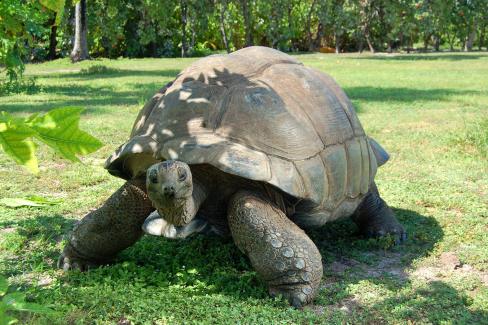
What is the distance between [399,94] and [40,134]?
9511 millimetres

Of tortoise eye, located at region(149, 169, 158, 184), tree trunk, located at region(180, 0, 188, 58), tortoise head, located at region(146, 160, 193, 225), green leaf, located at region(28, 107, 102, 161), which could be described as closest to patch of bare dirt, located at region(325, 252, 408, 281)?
tortoise head, located at region(146, 160, 193, 225)

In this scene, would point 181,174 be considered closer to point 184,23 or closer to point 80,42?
point 80,42

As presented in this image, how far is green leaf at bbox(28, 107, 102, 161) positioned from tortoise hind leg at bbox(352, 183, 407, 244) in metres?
2.60

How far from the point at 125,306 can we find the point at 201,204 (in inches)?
20.0

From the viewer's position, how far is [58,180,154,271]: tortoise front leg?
2.70 m

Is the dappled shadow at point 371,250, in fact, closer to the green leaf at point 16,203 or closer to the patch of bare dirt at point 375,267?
the patch of bare dirt at point 375,267

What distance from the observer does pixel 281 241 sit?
239 centimetres

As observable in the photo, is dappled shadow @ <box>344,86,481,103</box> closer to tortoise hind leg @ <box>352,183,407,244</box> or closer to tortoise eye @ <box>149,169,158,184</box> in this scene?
tortoise hind leg @ <box>352,183,407,244</box>

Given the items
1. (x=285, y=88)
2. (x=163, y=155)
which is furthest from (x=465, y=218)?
(x=163, y=155)

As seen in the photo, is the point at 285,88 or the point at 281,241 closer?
the point at 281,241

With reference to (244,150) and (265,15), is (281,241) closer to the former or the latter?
(244,150)

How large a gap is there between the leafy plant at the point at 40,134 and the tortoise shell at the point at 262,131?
56.2 inches

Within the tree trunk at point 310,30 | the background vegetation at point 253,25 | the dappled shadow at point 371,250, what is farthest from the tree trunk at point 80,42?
the dappled shadow at point 371,250

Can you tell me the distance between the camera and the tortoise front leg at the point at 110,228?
270cm
